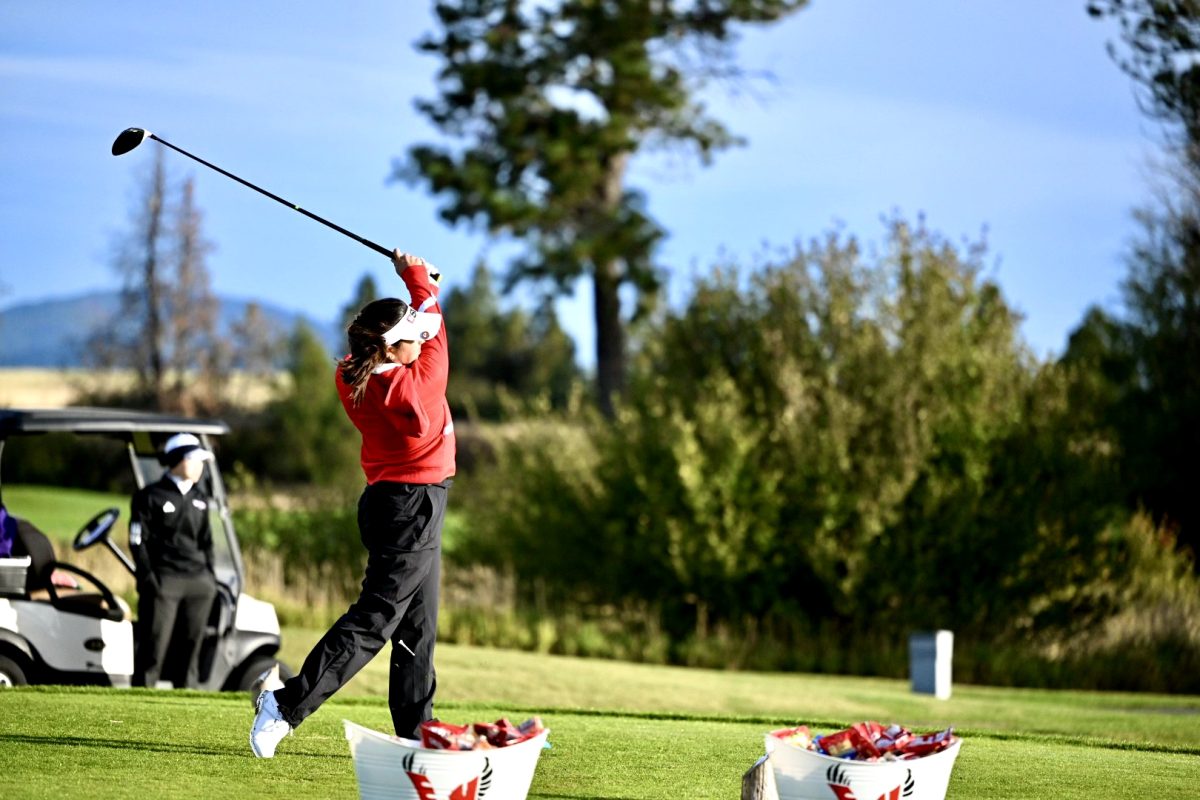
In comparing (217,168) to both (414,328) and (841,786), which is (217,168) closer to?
(414,328)

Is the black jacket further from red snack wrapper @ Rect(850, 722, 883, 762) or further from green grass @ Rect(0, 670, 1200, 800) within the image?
red snack wrapper @ Rect(850, 722, 883, 762)

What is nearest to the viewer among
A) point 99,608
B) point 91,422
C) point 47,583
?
point 47,583

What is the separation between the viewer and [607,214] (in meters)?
33.0

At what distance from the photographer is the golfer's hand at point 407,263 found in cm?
620

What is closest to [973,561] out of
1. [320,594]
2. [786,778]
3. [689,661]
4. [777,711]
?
[689,661]

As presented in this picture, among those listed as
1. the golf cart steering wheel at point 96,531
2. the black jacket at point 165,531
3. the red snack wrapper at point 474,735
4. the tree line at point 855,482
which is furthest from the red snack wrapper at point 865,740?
the tree line at point 855,482

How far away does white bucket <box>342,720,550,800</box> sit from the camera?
4.48 meters

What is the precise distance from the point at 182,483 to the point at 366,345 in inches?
165

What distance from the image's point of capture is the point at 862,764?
459 centimetres

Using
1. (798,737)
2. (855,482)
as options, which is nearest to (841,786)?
(798,737)

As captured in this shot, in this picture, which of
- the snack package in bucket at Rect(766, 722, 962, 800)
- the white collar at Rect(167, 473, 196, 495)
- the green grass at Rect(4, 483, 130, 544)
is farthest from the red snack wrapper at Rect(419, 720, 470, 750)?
the green grass at Rect(4, 483, 130, 544)

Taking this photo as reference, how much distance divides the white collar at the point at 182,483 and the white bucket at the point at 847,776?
575 centimetres

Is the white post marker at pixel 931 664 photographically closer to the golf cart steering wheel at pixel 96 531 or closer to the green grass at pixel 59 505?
the golf cart steering wheel at pixel 96 531

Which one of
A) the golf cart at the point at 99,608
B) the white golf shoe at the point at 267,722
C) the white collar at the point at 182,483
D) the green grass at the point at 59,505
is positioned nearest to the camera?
the white golf shoe at the point at 267,722
